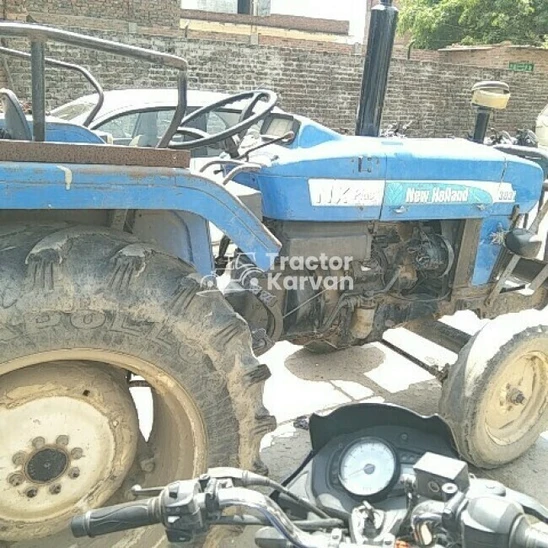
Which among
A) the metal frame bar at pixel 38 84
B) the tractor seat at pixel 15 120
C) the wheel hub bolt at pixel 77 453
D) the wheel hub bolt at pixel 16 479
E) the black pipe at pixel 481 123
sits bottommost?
the wheel hub bolt at pixel 16 479

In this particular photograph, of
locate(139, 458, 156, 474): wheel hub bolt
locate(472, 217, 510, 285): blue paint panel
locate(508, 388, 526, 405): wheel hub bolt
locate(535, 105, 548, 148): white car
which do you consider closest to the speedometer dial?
locate(139, 458, 156, 474): wheel hub bolt

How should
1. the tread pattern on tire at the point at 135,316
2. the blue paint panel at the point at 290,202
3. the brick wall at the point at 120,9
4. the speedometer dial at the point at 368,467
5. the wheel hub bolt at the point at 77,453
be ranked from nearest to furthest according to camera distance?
the tread pattern on tire at the point at 135,316
the wheel hub bolt at the point at 77,453
the speedometer dial at the point at 368,467
the blue paint panel at the point at 290,202
the brick wall at the point at 120,9

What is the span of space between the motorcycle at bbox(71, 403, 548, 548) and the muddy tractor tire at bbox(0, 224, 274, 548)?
26cm

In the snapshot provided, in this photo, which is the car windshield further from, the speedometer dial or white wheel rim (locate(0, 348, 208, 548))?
the speedometer dial

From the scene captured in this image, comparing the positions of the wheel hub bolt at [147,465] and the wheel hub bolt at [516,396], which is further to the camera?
the wheel hub bolt at [516,396]

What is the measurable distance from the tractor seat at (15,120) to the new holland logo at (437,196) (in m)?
1.62

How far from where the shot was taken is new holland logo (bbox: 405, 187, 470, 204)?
2.91m

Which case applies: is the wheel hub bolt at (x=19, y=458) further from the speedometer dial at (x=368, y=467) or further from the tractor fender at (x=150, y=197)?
the speedometer dial at (x=368, y=467)

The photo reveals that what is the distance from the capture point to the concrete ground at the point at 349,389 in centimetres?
305

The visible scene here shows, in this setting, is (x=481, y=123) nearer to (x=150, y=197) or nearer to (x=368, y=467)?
(x=368, y=467)

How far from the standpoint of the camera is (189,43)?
11172mm

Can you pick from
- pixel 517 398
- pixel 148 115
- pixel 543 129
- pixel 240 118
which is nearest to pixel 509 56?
pixel 543 129

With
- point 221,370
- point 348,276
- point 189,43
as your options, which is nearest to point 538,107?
point 189,43

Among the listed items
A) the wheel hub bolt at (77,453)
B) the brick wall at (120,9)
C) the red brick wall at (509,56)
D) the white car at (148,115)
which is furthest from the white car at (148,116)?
the red brick wall at (509,56)
